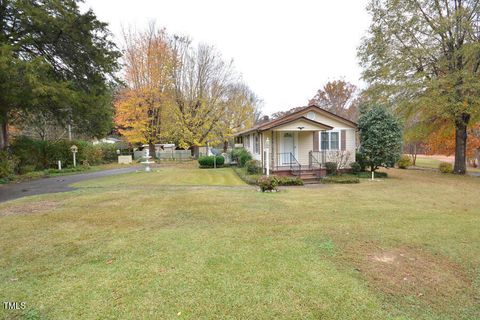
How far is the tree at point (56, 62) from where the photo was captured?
10828mm

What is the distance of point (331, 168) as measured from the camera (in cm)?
1526

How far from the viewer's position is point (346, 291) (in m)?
3.19

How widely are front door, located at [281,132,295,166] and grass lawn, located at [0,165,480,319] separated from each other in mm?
8613

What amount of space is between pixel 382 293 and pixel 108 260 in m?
4.17

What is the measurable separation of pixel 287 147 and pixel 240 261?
42.6ft

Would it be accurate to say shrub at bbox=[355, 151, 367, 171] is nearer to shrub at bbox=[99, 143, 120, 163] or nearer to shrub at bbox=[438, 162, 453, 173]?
shrub at bbox=[438, 162, 453, 173]

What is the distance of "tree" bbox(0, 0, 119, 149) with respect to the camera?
10828 millimetres

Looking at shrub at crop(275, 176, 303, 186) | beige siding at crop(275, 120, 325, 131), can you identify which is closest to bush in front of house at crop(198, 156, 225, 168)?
beige siding at crop(275, 120, 325, 131)

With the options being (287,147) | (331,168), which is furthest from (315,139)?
(331,168)

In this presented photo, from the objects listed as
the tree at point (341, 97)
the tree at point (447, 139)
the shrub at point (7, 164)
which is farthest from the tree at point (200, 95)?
the tree at point (447, 139)

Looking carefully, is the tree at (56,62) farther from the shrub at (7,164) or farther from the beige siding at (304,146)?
the beige siding at (304,146)

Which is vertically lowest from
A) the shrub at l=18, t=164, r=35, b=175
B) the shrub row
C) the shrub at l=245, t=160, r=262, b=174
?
the shrub at l=245, t=160, r=262, b=174

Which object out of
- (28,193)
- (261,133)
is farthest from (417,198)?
(28,193)

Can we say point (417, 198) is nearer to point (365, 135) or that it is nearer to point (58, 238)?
point (365, 135)
